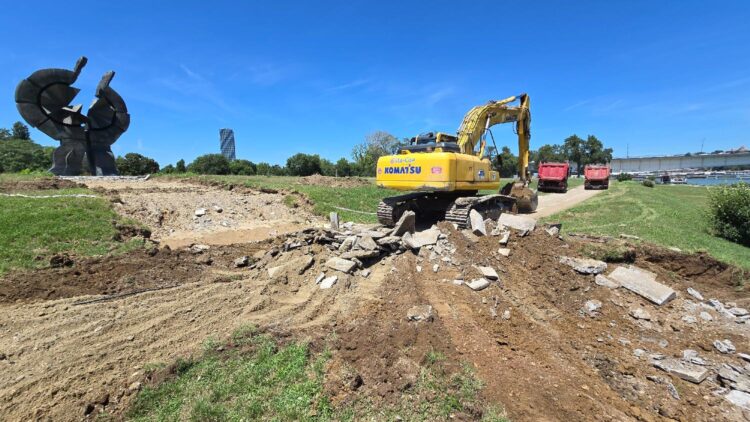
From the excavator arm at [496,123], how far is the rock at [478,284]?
16.5 ft

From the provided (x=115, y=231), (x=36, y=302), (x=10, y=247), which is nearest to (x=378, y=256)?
(x=36, y=302)

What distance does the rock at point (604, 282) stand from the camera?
611cm

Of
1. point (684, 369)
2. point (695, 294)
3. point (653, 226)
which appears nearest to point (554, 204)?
point (653, 226)

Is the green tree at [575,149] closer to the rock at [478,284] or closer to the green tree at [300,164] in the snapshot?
the green tree at [300,164]

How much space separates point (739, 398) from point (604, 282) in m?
2.58

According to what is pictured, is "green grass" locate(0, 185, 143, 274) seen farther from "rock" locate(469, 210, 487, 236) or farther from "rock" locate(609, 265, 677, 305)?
"rock" locate(609, 265, 677, 305)

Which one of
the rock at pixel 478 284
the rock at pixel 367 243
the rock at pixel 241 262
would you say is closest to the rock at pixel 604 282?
the rock at pixel 478 284

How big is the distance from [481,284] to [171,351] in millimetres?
4908

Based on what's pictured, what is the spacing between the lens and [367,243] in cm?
751

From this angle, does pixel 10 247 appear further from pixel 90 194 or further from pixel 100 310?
pixel 90 194

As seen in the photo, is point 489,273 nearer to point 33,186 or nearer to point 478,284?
point 478,284

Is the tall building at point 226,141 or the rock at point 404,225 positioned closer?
the rock at point 404,225

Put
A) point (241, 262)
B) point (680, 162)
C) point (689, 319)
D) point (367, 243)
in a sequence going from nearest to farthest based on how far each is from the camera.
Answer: point (689, 319) → point (367, 243) → point (241, 262) → point (680, 162)

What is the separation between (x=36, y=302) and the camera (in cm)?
550
